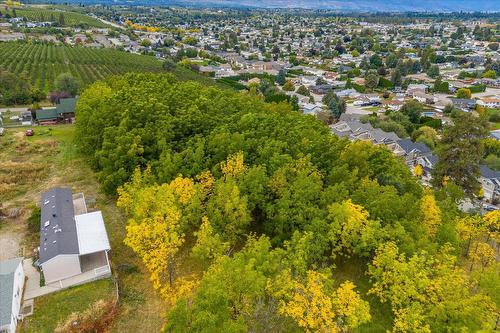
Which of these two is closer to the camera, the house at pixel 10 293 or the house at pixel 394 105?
the house at pixel 10 293

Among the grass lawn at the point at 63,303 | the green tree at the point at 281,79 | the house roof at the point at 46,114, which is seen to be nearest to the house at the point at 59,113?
the house roof at the point at 46,114

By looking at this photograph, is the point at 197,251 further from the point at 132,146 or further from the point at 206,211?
the point at 132,146

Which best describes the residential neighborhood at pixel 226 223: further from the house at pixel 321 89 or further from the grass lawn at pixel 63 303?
the house at pixel 321 89

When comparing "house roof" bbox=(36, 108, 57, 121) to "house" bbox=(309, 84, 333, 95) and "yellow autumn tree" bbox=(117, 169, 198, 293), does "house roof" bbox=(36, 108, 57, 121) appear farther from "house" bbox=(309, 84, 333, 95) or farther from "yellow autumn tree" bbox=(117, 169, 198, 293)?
"house" bbox=(309, 84, 333, 95)

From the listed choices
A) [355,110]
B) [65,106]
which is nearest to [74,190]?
[65,106]

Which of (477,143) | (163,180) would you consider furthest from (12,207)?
(477,143)

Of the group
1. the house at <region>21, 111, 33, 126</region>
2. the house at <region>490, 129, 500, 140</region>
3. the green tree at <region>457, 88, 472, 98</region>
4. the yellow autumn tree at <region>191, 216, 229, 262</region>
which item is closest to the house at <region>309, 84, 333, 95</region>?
the green tree at <region>457, 88, 472, 98</region>
